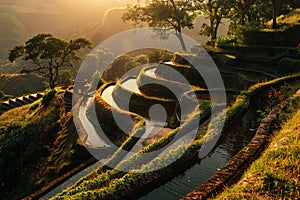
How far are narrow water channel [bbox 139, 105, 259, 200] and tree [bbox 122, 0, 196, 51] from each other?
30.7 meters

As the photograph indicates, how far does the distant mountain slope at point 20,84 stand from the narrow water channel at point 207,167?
103156mm

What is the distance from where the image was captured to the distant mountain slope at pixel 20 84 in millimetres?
104812

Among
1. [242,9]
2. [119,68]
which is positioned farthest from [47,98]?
[242,9]

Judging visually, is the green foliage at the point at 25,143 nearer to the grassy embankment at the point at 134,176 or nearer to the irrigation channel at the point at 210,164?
the irrigation channel at the point at 210,164

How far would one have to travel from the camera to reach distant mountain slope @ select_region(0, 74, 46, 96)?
10481cm

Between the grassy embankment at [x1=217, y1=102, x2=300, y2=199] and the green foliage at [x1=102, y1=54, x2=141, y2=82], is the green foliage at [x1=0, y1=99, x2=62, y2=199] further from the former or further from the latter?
the grassy embankment at [x1=217, y1=102, x2=300, y2=199]

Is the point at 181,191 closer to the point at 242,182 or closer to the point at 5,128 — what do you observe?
the point at 242,182

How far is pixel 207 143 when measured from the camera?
12.4 meters

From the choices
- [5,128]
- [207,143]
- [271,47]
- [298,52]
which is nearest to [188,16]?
[271,47]

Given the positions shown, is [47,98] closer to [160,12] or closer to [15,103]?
[15,103]

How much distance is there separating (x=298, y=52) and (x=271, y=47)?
281 centimetres

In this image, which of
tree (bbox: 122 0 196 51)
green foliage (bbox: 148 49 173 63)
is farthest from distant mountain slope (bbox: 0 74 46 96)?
tree (bbox: 122 0 196 51)

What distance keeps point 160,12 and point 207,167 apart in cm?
3410

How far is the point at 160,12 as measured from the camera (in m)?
41.5
